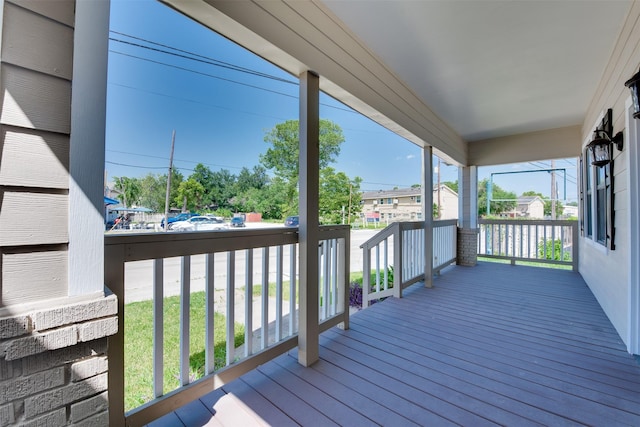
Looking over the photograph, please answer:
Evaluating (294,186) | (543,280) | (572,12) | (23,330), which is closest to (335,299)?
(294,186)

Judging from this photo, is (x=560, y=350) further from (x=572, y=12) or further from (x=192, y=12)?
(x=192, y=12)

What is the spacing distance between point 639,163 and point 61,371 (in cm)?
350

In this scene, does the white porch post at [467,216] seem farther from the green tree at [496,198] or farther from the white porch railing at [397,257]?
the green tree at [496,198]

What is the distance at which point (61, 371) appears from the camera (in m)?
0.85

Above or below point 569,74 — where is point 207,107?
below

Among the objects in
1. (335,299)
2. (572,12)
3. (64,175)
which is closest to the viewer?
(64,175)

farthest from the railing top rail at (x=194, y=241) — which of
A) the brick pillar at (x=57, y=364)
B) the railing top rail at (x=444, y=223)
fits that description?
the railing top rail at (x=444, y=223)

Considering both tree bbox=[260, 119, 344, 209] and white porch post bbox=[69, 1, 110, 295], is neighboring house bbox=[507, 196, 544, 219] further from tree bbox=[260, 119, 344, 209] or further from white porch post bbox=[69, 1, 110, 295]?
white porch post bbox=[69, 1, 110, 295]

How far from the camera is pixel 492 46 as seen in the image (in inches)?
97.6

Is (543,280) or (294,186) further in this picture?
(543,280)

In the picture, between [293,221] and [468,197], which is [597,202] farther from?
[293,221]

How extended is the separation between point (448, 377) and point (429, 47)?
8.77 feet

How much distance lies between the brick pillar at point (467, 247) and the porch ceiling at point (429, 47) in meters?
2.45

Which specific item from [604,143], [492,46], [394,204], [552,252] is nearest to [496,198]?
[552,252]
